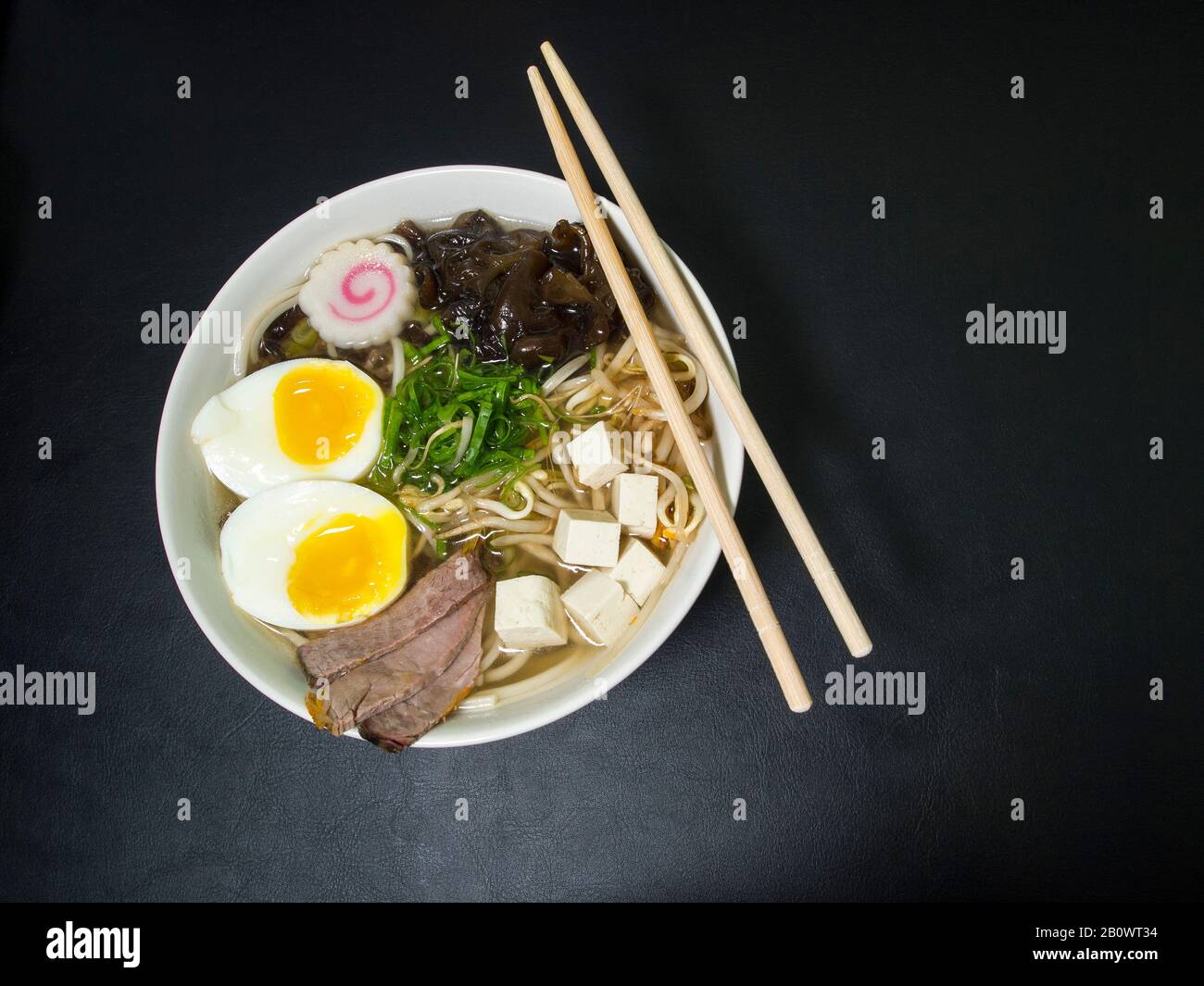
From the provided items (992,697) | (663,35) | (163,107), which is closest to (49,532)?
(163,107)

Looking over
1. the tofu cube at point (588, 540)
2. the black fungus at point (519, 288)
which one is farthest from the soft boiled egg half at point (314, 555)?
the black fungus at point (519, 288)

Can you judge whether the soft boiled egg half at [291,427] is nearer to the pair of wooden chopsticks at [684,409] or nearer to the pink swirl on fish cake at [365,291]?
the pink swirl on fish cake at [365,291]

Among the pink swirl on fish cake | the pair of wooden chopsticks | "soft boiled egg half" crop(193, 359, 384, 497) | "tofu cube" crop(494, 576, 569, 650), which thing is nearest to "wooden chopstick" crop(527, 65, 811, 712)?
the pair of wooden chopsticks

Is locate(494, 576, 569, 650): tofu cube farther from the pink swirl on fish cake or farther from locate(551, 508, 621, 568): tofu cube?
the pink swirl on fish cake

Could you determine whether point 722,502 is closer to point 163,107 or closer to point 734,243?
point 734,243

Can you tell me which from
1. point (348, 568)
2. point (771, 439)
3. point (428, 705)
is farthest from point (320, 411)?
point (771, 439)

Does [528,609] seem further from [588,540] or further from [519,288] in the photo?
[519,288]
